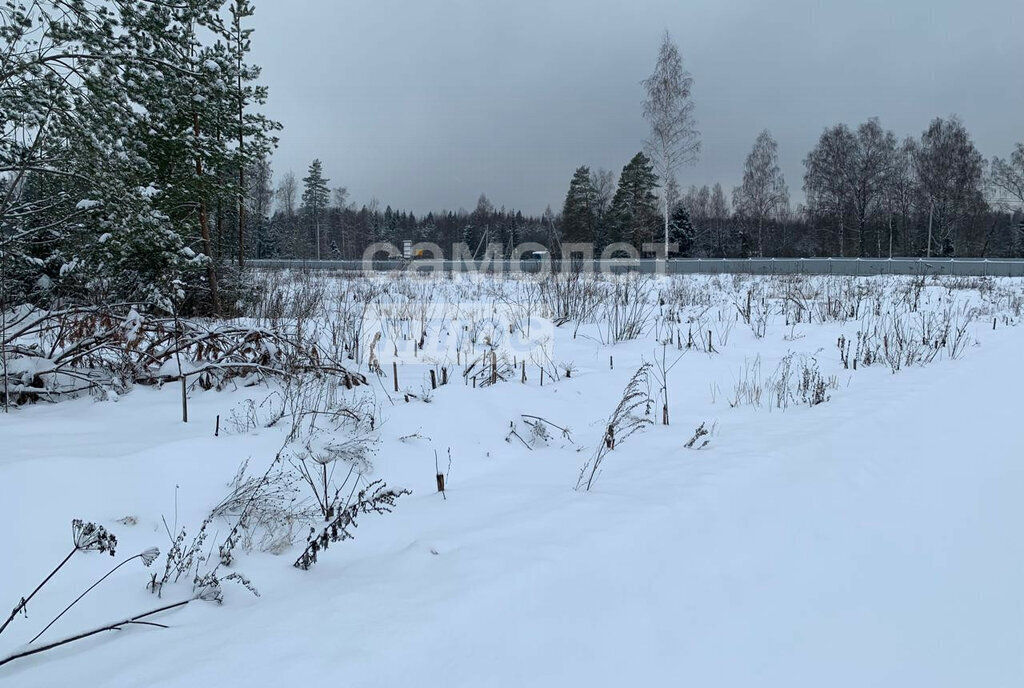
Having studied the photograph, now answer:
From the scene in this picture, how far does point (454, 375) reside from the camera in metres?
4.66

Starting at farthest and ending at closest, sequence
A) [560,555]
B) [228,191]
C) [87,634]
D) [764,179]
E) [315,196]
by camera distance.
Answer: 1. [315,196]
2. [764,179]
3. [228,191]
4. [560,555]
5. [87,634]

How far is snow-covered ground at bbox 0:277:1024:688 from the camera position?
1.31m

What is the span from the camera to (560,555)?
177 centimetres

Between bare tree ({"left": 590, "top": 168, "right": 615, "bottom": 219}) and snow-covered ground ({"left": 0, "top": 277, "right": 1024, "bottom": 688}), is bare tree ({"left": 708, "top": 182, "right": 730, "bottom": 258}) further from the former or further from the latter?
snow-covered ground ({"left": 0, "top": 277, "right": 1024, "bottom": 688})

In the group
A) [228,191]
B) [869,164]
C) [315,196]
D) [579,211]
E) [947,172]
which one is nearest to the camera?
[228,191]

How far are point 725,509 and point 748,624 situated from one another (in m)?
0.73

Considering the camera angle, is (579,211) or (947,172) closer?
(947,172)

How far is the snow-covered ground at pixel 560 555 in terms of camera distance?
1.31 metres

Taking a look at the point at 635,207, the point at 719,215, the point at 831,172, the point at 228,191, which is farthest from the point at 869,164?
the point at 228,191

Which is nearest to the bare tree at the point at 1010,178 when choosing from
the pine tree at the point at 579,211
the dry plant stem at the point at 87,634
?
the pine tree at the point at 579,211

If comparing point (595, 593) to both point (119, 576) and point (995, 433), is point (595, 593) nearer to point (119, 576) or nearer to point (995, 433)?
point (119, 576)

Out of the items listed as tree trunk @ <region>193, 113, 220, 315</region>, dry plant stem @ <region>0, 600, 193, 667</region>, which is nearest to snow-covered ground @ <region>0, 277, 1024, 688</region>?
dry plant stem @ <region>0, 600, 193, 667</region>

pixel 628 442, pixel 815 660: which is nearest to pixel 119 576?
pixel 815 660

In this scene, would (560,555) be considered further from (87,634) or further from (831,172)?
(831,172)
